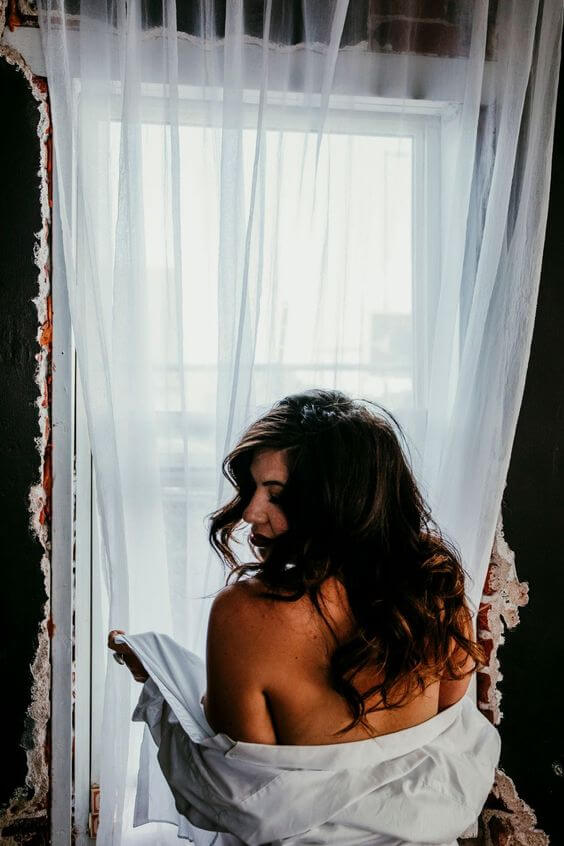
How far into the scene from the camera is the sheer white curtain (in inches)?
71.9

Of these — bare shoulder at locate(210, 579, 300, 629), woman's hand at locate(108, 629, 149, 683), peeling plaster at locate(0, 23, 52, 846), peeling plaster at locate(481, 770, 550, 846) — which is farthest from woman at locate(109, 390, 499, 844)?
peeling plaster at locate(481, 770, 550, 846)

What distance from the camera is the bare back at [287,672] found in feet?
4.13

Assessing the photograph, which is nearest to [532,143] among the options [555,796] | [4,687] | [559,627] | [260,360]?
[260,360]

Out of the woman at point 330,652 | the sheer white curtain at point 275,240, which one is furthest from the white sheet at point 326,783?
the sheer white curtain at point 275,240

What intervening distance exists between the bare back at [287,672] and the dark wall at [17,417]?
0.82 metres

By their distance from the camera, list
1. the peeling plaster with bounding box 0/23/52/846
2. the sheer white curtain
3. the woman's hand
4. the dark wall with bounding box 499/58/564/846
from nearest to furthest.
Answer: the woman's hand, the sheer white curtain, the peeling plaster with bounding box 0/23/52/846, the dark wall with bounding box 499/58/564/846

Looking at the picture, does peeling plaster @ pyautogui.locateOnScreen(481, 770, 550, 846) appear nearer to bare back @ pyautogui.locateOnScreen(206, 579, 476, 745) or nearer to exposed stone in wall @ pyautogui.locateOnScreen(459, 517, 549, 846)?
exposed stone in wall @ pyautogui.locateOnScreen(459, 517, 549, 846)

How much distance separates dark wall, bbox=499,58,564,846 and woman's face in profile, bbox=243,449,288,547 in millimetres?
1004

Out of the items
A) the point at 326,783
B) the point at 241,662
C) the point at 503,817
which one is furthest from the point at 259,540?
the point at 503,817

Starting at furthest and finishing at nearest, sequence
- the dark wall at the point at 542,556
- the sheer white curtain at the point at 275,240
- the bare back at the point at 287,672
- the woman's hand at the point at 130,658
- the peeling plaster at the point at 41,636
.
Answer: the dark wall at the point at 542,556
the peeling plaster at the point at 41,636
the sheer white curtain at the point at 275,240
the woman's hand at the point at 130,658
the bare back at the point at 287,672

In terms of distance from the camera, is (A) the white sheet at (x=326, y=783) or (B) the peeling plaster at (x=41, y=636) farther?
(B) the peeling plaster at (x=41, y=636)

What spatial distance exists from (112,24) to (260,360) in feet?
2.77

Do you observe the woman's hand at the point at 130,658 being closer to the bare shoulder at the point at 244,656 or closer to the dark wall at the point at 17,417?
the bare shoulder at the point at 244,656

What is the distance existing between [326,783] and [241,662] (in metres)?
0.25
